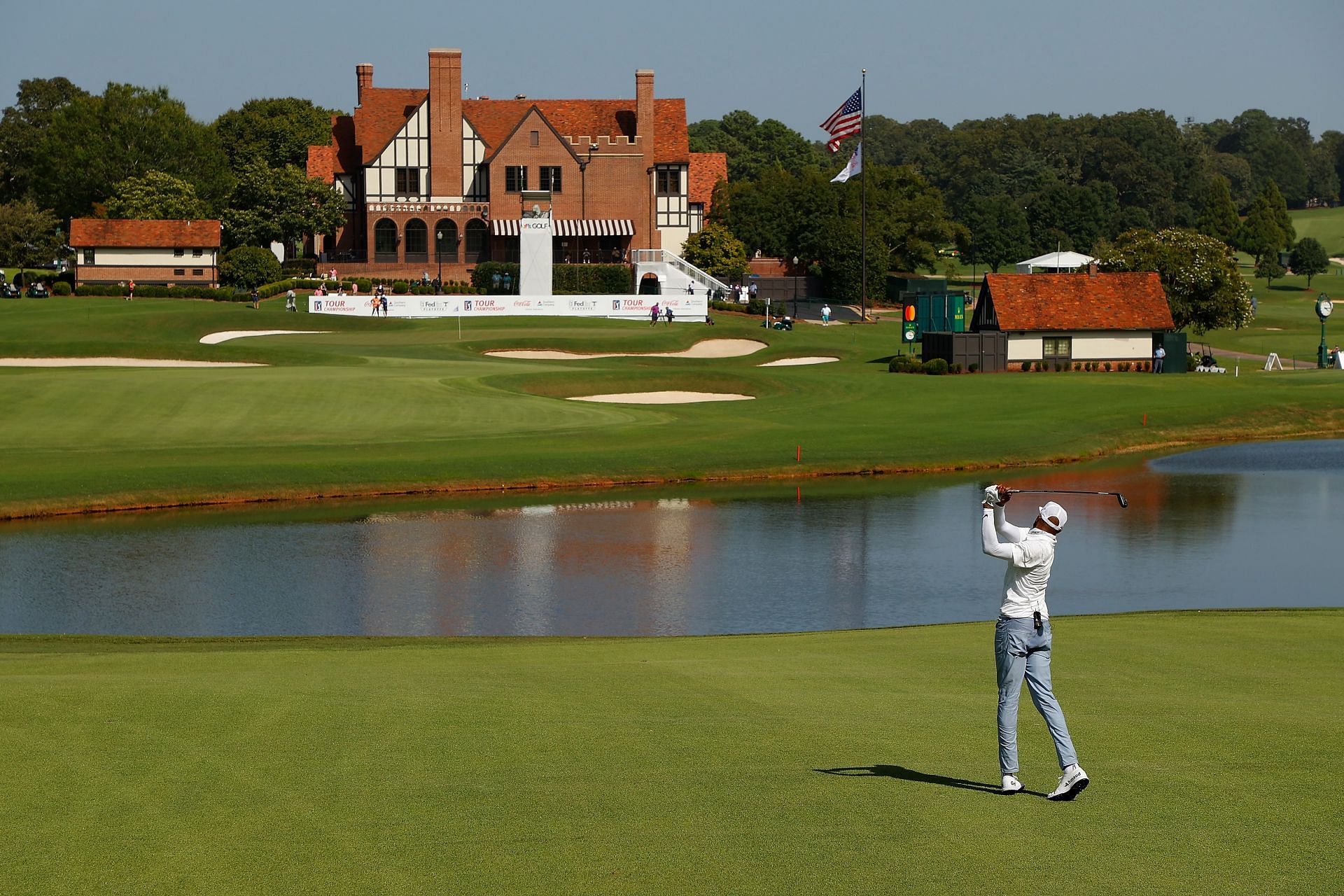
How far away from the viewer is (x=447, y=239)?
4459 inches

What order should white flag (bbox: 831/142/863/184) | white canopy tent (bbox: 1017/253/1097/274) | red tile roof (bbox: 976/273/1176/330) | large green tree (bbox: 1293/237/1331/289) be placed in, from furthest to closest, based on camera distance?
large green tree (bbox: 1293/237/1331/289) < white canopy tent (bbox: 1017/253/1097/274) < white flag (bbox: 831/142/863/184) < red tile roof (bbox: 976/273/1176/330)

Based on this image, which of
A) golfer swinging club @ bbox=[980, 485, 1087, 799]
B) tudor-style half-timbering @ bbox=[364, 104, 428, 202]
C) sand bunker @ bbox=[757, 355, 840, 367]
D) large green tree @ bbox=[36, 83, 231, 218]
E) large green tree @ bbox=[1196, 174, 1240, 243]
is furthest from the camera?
large green tree @ bbox=[1196, 174, 1240, 243]

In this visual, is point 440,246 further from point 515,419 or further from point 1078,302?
point 515,419

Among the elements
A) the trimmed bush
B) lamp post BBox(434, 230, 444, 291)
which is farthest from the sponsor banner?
lamp post BBox(434, 230, 444, 291)

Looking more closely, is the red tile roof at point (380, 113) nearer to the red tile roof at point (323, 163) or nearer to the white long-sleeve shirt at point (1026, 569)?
the red tile roof at point (323, 163)

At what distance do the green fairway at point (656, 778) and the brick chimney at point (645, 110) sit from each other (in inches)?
3920

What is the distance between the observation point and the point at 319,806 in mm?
11453

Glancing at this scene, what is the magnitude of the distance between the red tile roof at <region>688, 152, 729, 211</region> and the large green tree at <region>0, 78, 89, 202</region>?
219ft

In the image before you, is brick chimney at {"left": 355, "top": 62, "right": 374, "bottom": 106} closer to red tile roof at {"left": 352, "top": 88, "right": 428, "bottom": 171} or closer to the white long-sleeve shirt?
red tile roof at {"left": 352, "top": 88, "right": 428, "bottom": 171}

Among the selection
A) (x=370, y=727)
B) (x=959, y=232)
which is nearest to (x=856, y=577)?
(x=370, y=727)

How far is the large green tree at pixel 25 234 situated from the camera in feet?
432

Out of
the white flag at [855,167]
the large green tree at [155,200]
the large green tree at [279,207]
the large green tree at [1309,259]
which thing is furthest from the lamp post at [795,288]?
the large green tree at [1309,259]

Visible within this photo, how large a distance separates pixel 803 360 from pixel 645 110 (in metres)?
45.0

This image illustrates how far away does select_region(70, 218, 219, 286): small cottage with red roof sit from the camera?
108 m
